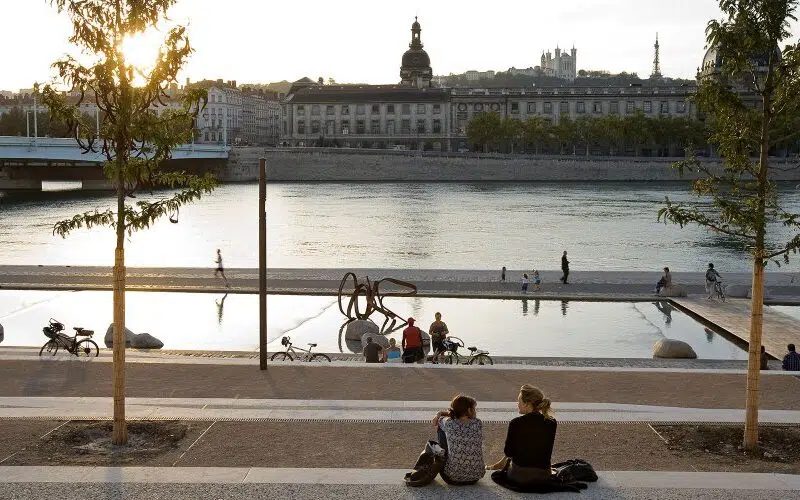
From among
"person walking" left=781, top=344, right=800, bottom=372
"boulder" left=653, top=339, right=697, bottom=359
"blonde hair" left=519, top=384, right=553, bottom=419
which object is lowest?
"boulder" left=653, top=339, right=697, bottom=359

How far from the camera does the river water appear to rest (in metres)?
50.0

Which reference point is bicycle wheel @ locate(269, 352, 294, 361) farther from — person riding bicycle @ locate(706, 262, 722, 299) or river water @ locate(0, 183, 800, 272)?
river water @ locate(0, 183, 800, 272)

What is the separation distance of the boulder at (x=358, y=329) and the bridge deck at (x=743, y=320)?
9.27m

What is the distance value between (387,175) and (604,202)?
46.5 metres

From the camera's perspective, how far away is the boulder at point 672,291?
Answer: 102 feet

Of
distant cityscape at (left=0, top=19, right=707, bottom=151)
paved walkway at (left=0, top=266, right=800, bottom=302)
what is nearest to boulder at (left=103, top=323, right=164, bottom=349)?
paved walkway at (left=0, top=266, right=800, bottom=302)

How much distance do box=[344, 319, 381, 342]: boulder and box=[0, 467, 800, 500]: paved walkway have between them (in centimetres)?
1443

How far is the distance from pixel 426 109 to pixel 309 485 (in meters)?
167

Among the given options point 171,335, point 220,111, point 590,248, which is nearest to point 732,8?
point 171,335

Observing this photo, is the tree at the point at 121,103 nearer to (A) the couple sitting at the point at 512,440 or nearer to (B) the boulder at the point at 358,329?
(A) the couple sitting at the point at 512,440

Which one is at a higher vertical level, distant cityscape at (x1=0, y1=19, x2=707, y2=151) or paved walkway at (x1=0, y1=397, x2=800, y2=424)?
distant cityscape at (x1=0, y1=19, x2=707, y2=151)

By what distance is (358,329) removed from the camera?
24.9 metres

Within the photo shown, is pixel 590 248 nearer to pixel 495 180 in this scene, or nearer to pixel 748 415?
pixel 748 415

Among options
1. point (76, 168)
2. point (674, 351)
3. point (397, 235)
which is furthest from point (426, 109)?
point (674, 351)
